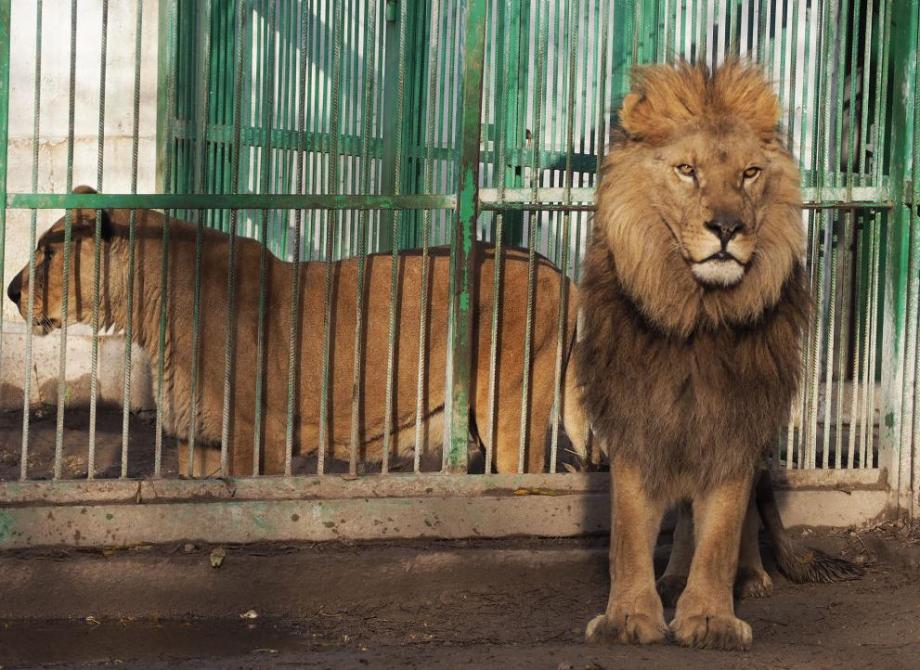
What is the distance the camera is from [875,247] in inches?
229

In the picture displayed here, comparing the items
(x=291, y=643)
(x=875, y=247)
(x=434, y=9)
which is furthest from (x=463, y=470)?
(x=434, y=9)

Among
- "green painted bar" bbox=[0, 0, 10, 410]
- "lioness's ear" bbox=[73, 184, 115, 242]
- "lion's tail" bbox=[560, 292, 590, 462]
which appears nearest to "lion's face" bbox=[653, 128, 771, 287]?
"lion's tail" bbox=[560, 292, 590, 462]

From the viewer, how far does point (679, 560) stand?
16.6ft

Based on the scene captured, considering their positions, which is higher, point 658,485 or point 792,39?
point 792,39

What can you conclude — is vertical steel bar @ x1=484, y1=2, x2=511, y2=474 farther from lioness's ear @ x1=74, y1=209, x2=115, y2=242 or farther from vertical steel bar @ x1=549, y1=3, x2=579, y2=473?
lioness's ear @ x1=74, y1=209, x2=115, y2=242

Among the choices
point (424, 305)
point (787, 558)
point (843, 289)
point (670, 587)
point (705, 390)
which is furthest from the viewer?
point (843, 289)

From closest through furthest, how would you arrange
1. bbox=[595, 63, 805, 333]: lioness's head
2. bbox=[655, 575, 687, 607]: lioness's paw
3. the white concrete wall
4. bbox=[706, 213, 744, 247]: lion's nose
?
bbox=[706, 213, 744, 247]: lion's nose → bbox=[595, 63, 805, 333]: lioness's head → bbox=[655, 575, 687, 607]: lioness's paw → the white concrete wall

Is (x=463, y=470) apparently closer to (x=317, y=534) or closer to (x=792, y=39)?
(x=317, y=534)

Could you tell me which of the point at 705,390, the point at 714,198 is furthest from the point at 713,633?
the point at 714,198

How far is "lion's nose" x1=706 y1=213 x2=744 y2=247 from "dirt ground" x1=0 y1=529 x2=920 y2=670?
128cm

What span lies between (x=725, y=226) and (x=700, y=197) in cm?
17

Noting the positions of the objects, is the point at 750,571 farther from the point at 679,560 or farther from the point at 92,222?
the point at 92,222

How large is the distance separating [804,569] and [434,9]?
387 centimetres

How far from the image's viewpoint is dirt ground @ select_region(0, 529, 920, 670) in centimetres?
446
